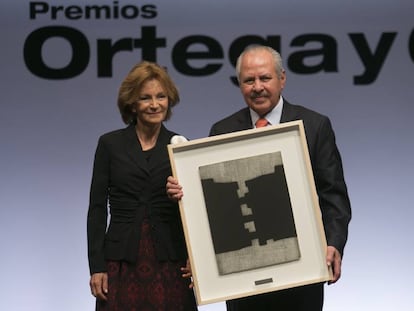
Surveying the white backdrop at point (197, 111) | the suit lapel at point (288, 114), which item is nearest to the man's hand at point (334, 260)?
the suit lapel at point (288, 114)

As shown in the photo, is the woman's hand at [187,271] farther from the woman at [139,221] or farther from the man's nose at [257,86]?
the man's nose at [257,86]

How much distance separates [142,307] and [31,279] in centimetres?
173

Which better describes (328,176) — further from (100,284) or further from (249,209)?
(100,284)

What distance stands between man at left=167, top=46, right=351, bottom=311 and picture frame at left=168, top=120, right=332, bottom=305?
7 cm

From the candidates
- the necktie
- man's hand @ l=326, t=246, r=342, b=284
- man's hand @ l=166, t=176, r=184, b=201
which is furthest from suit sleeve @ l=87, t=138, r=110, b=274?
man's hand @ l=326, t=246, r=342, b=284

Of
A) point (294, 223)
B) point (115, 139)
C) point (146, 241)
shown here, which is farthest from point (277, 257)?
point (115, 139)

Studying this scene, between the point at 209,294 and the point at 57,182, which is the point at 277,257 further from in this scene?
the point at 57,182

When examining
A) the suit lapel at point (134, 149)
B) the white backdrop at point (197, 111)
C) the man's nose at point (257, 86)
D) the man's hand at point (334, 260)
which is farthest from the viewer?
the white backdrop at point (197, 111)

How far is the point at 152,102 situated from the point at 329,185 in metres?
0.65

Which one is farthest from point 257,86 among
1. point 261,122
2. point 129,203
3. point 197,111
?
point 197,111

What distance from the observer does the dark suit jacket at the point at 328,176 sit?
2576 mm

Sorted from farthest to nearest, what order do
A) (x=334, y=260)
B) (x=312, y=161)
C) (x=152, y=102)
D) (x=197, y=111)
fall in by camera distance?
(x=197, y=111) < (x=152, y=102) < (x=312, y=161) < (x=334, y=260)

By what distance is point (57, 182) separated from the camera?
4.29 m

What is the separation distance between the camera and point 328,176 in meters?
2.59
